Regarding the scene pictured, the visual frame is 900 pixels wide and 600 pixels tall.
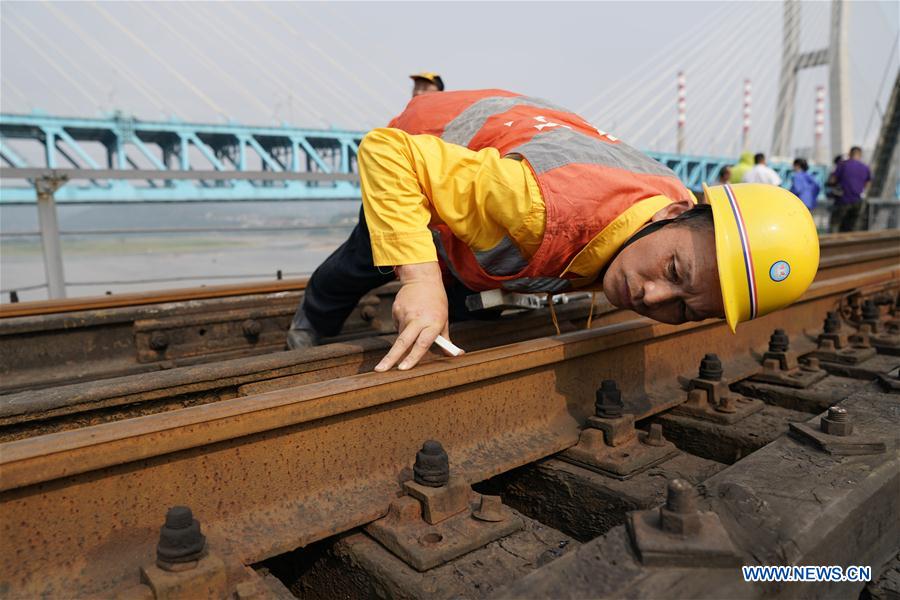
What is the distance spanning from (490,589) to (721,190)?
4.89 ft

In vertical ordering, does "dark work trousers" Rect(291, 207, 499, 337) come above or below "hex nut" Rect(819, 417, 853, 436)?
above

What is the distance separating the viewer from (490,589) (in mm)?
1491

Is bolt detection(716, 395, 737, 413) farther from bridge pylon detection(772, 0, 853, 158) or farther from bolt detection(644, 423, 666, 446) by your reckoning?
bridge pylon detection(772, 0, 853, 158)

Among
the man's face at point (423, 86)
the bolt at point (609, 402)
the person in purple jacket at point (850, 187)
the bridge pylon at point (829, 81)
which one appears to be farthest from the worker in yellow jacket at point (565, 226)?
the bridge pylon at point (829, 81)

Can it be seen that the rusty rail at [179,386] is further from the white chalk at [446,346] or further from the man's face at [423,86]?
the man's face at [423,86]

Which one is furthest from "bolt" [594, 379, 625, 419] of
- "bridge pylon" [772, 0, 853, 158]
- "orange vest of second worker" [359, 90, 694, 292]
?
"bridge pylon" [772, 0, 853, 158]

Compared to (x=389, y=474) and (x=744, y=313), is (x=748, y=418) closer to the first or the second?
(x=744, y=313)

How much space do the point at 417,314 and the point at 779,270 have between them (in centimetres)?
117

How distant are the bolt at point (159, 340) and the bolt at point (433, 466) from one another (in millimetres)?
2383

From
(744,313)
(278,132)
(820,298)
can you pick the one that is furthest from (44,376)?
(278,132)

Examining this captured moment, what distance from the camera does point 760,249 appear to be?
79.6 inches

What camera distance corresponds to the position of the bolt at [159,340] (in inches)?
141

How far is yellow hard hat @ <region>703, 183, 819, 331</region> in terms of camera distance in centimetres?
202

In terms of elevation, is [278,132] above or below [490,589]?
above
